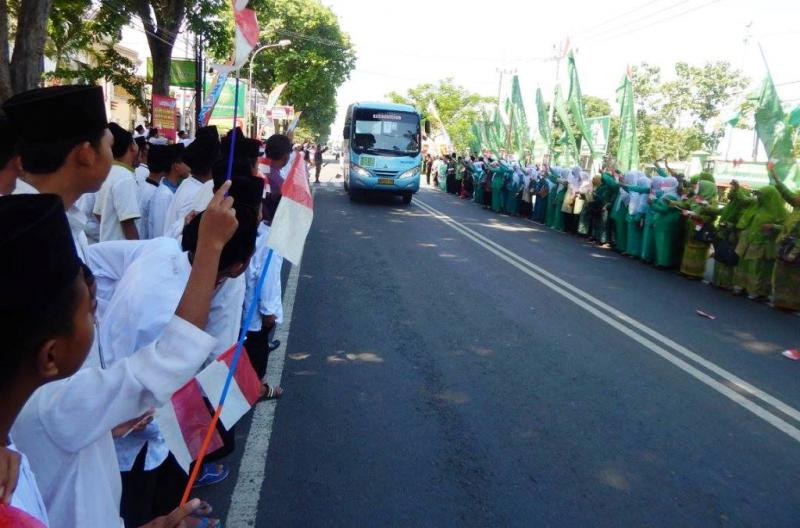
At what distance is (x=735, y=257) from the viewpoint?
33.3ft

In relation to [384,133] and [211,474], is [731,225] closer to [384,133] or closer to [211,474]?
[211,474]

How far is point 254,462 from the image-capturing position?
3.90 meters

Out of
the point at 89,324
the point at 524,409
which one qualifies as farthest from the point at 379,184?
the point at 89,324

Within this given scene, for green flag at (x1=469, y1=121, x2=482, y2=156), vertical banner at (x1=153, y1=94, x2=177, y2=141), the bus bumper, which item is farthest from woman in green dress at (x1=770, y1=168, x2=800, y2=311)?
green flag at (x1=469, y1=121, x2=482, y2=156)

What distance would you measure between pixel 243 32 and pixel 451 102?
71.5 metres

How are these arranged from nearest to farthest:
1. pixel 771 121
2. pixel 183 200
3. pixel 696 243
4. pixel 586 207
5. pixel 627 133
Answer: pixel 183 200 → pixel 696 243 → pixel 771 121 → pixel 586 207 → pixel 627 133

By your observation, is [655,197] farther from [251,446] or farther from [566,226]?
[251,446]

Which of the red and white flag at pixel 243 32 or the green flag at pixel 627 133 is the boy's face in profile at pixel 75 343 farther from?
the green flag at pixel 627 133

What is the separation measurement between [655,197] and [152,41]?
39.8ft

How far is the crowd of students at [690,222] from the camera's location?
9.66 metres

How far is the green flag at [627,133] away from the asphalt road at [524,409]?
32.4ft

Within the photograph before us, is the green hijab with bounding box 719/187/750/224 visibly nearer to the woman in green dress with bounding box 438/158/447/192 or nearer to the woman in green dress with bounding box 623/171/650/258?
the woman in green dress with bounding box 623/171/650/258

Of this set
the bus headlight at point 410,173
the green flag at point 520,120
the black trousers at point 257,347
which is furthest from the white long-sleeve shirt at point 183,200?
the green flag at point 520,120

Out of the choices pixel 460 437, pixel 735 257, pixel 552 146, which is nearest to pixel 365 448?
pixel 460 437
